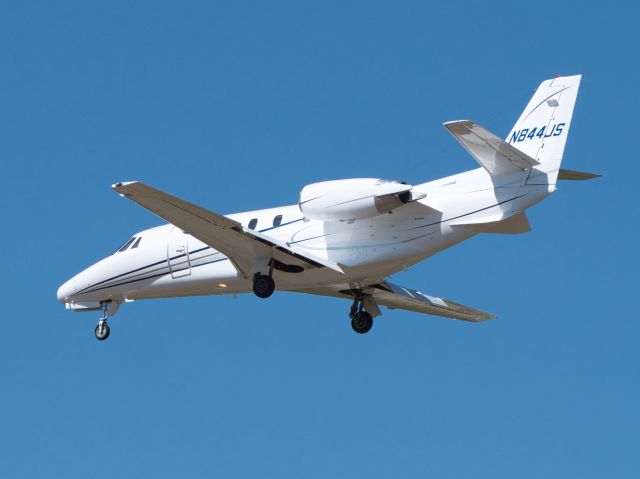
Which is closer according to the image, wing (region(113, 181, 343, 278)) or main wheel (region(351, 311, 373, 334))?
wing (region(113, 181, 343, 278))

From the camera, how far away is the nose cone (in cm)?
3638

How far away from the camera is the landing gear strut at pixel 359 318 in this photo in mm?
35094

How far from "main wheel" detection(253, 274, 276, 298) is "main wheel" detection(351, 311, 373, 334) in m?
3.53

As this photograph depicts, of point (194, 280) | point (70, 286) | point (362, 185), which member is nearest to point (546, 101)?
point (362, 185)

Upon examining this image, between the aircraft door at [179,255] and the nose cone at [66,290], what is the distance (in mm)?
3187

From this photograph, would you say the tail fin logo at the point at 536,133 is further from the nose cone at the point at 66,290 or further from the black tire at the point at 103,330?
the nose cone at the point at 66,290

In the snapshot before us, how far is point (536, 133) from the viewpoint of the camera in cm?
3047

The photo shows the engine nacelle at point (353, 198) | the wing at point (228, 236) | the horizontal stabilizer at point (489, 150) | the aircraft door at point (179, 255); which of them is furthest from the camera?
the aircraft door at point (179, 255)

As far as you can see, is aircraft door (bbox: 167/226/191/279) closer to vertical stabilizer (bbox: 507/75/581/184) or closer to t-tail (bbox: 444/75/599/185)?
t-tail (bbox: 444/75/599/185)

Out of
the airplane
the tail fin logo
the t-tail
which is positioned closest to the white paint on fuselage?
the airplane

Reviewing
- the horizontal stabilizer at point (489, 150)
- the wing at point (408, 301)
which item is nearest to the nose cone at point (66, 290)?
the wing at point (408, 301)

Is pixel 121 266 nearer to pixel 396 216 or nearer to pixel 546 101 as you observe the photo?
pixel 396 216

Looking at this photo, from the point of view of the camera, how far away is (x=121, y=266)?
35.6 metres

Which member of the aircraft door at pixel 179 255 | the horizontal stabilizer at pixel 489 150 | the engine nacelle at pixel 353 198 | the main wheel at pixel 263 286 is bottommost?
the main wheel at pixel 263 286
